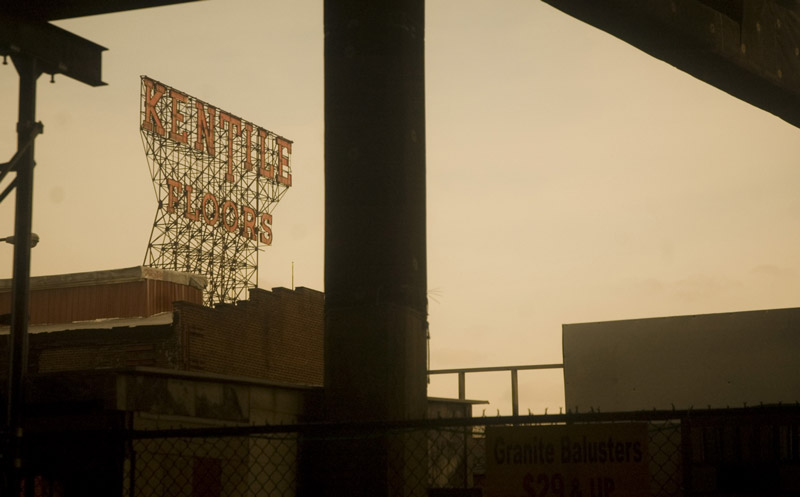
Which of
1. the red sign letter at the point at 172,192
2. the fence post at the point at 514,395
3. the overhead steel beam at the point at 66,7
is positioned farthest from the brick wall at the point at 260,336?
the overhead steel beam at the point at 66,7

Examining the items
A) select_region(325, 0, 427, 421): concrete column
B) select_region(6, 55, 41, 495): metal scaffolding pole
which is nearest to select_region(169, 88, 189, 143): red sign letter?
select_region(6, 55, 41, 495): metal scaffolding pole

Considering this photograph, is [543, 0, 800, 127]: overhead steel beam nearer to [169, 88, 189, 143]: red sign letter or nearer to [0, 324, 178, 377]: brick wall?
[0, 324, 178, 377]: brick wall

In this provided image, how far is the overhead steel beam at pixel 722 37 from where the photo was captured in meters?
6.53

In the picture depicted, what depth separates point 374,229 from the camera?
556 centimetres

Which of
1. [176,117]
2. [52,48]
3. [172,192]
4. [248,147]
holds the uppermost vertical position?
Result: [176,117]

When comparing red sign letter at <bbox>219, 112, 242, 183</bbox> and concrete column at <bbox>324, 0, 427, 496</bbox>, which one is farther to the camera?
red sign letter at <bbox>219, 112, 242, 183</bbox>

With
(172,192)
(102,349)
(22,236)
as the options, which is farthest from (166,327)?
(22,236)

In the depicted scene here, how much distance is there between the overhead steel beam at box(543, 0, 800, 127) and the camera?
6531 millimetres

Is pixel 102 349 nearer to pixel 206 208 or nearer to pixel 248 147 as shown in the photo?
pixel 206 208

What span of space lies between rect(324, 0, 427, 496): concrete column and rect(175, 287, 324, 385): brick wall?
31.1 metres

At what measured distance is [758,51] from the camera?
7055 mm

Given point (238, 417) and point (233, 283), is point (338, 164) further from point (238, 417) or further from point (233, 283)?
point (233, 283)

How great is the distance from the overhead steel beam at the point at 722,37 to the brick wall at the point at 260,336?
30652mm

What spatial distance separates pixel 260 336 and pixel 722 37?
113 ft
